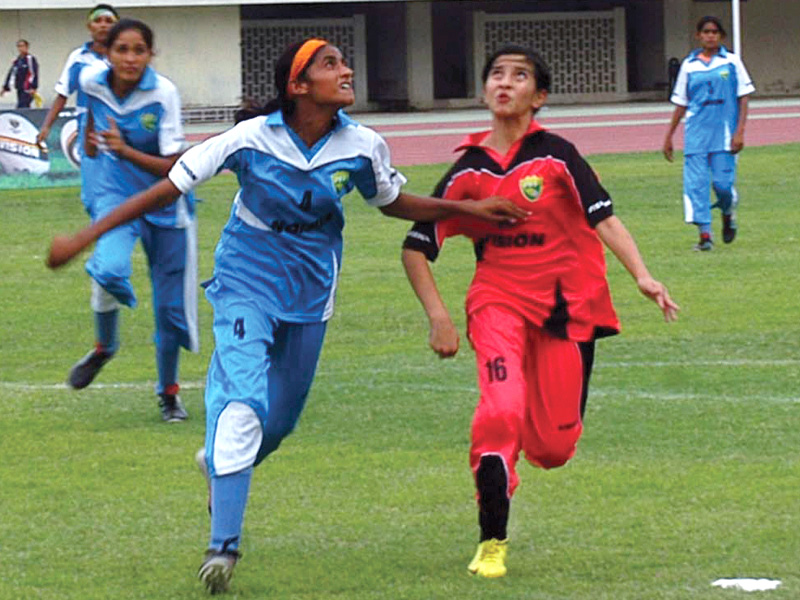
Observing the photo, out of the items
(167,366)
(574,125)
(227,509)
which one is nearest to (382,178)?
(227,509)

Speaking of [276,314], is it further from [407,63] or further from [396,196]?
[407,63]

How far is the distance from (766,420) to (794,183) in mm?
15298

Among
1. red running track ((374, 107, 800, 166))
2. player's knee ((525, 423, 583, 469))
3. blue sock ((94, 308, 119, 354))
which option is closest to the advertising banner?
red running track ((374, 107, 800, 166))

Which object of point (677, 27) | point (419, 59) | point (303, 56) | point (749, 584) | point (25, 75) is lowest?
point (749, 584)

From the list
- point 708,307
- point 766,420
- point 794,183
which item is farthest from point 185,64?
point 766,420

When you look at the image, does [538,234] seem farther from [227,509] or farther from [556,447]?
[227,509]

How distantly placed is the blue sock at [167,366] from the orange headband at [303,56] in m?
3.57

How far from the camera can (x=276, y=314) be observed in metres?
6.64

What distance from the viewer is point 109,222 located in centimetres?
636

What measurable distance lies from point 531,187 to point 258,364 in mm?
1148

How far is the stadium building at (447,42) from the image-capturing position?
152 feet

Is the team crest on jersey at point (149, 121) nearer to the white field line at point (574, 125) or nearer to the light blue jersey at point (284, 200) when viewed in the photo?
the light blue jersey at point (284, 200)

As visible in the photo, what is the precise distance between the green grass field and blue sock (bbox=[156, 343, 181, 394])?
0.67 ft

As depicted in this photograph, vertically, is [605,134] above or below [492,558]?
above
